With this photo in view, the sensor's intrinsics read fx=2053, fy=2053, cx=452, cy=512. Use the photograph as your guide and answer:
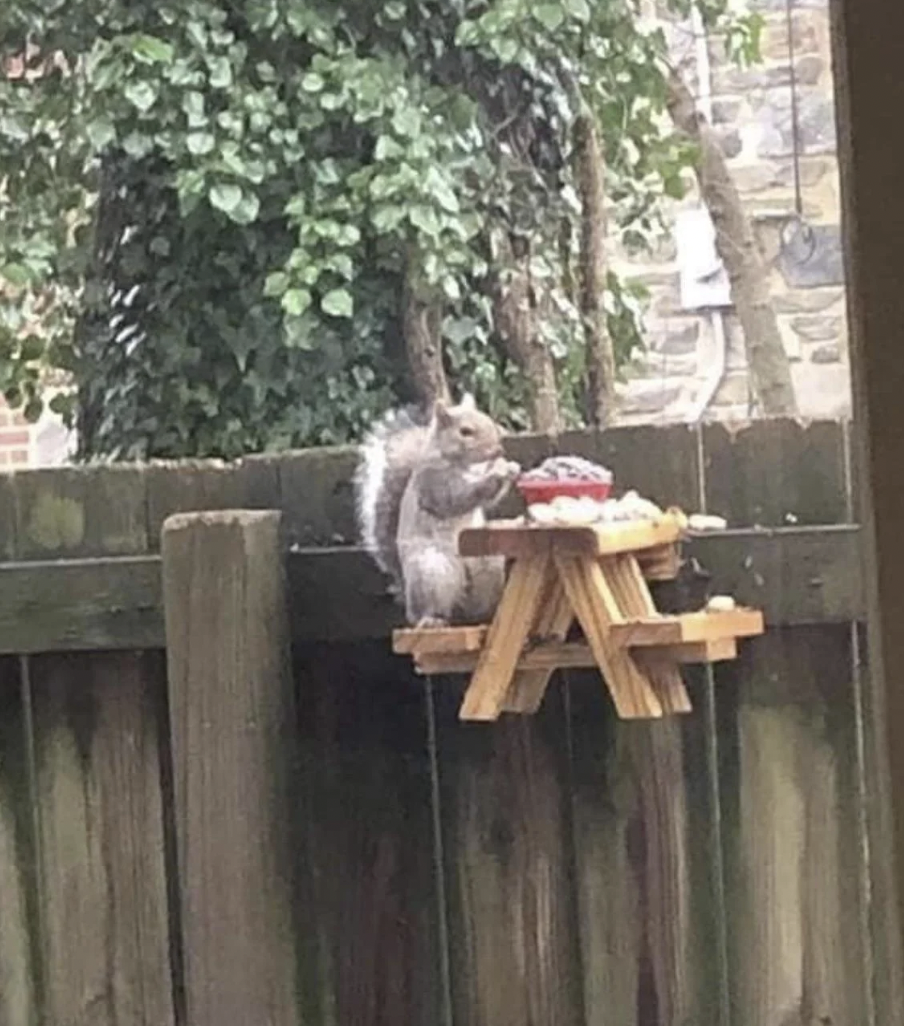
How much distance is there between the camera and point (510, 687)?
1.16 m

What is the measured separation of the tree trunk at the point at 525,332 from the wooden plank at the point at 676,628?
18 centimetres

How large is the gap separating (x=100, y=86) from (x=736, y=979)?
68cm

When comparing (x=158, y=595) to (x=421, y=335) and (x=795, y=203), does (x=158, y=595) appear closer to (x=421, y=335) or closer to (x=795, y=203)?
(x=421, y=335)

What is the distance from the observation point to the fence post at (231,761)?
1.18 m

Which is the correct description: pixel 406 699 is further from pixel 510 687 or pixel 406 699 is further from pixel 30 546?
pixel 30 546

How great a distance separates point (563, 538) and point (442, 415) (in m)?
0.14

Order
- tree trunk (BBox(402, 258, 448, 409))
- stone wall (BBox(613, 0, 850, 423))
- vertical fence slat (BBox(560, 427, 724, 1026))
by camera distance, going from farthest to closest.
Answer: tree trunk (BBox(402, 258, 448, 409))
vertical fence slat (BBox(560, 427, 724, 1026))
stone wall (BBox(613, 0, 850, 423))

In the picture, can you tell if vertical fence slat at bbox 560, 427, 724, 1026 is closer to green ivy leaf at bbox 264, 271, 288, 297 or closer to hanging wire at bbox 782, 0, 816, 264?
hanging wire at bbox 782, 0, 816, 264

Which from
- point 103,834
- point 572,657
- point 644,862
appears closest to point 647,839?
point 644,862

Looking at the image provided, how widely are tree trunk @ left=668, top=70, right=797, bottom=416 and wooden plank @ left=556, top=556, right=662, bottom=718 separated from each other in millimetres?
154

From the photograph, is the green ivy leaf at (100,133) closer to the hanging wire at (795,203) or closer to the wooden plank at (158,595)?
the wooden plank at (158,595)

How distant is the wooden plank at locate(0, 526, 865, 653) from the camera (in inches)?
45.8

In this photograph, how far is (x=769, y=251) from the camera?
1.16 m

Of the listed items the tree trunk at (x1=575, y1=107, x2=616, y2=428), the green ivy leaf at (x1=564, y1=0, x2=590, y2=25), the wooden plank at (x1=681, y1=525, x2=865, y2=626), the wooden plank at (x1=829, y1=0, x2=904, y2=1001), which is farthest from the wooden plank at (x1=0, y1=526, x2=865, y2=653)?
the wooden plank at (x1=829, y1=0, x2=904, y2=1001)
